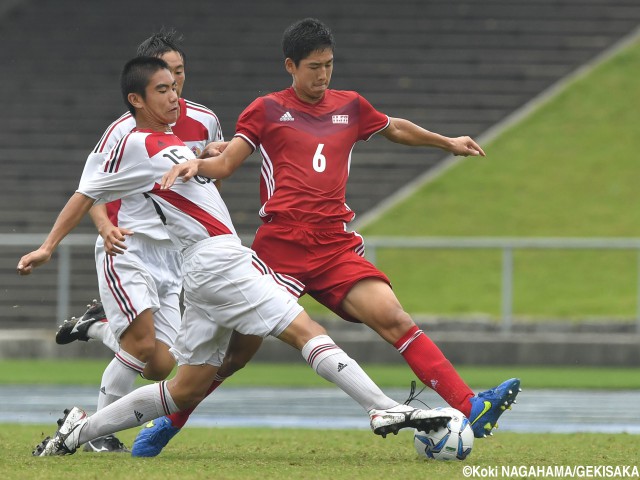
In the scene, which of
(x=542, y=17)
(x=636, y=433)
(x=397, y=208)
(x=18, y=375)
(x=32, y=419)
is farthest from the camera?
(x=542, y=17)

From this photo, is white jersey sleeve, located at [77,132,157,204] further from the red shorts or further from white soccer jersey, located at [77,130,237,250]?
the red shorts

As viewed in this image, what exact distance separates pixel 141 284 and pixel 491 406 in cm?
211

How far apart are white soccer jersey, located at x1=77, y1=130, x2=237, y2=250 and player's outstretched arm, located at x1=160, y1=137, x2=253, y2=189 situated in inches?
3.9

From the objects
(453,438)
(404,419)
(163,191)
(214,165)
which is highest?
(214,165)

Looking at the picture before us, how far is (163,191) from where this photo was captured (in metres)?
6.96

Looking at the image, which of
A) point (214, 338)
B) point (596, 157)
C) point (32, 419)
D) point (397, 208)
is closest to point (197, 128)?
point (214, 338)

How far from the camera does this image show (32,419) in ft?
33.1

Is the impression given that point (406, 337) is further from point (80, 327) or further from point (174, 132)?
point (80, 327)

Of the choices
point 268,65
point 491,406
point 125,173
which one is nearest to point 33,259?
point 125,173

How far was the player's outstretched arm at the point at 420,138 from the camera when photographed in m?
7.55

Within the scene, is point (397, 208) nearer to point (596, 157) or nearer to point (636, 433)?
point (596, 157)

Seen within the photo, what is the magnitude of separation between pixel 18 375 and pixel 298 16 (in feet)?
41.6

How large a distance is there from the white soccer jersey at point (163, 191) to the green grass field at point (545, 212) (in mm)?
9214

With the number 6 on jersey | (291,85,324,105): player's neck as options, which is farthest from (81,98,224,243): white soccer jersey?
the number 6 on jersey
